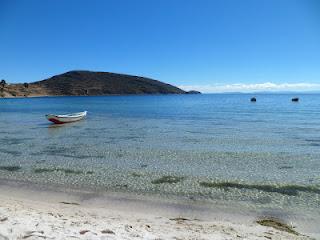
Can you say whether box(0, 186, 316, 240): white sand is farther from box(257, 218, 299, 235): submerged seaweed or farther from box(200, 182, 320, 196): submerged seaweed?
box(200, 182, 320, 196): submerged seaweed

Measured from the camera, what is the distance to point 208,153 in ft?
66.4

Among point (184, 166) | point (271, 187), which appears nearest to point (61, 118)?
point (184, 166)

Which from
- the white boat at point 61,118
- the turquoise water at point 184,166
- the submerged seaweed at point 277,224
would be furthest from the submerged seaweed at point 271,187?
the white boat at point 61,118

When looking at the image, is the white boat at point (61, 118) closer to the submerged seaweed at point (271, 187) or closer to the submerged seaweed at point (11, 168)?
the submerged seaweed at point (11, 168)

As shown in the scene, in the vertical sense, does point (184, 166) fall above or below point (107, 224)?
below

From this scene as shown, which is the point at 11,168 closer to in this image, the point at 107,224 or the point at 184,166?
the point at 184,166

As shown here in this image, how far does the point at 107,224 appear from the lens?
26.6ft

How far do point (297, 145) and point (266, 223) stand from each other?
50.7 ft

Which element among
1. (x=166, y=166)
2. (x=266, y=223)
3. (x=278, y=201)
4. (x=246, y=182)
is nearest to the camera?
(x=266, y=223)

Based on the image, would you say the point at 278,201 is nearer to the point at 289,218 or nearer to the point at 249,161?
the point at 289,218

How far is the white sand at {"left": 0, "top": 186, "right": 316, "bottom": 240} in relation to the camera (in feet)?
23.6

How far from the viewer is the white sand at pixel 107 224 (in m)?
7.19

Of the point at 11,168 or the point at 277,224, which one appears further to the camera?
the point at 11,168

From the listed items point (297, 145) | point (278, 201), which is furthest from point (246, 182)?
point (297, 145)
